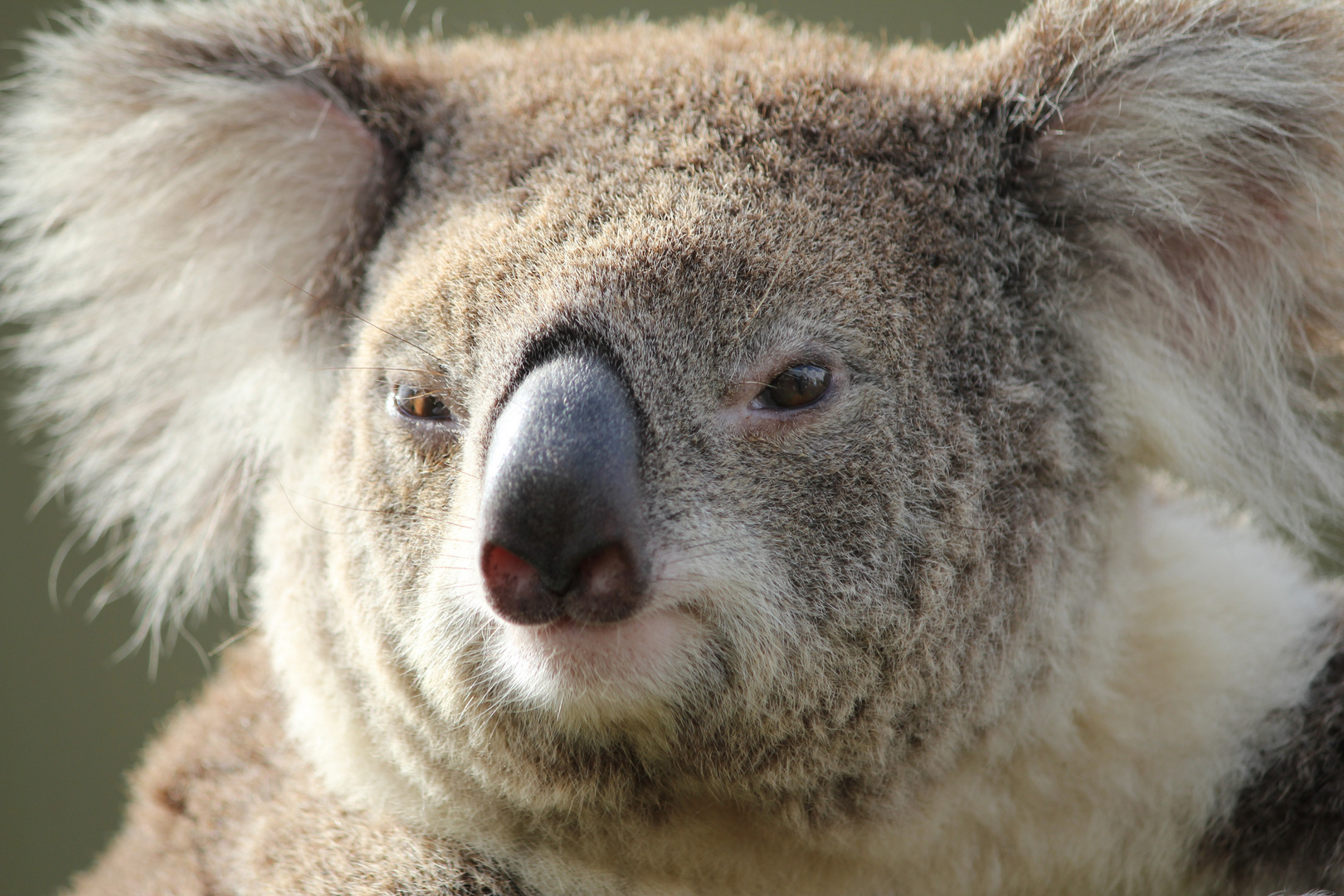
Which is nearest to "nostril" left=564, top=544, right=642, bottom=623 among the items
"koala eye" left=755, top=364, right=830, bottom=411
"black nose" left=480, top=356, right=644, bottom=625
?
"black nose" left=480, top=356, right=644, bottom=625

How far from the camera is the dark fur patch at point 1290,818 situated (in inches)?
49.5

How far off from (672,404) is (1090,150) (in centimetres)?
51

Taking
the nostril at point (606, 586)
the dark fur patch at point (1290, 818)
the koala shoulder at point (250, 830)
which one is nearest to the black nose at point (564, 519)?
the nostril at point (606, 586)

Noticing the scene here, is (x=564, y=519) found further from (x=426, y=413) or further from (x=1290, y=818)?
(x=1290, y=818)

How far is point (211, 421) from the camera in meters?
1.48

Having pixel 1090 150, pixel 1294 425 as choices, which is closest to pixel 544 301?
pixel 1090 150

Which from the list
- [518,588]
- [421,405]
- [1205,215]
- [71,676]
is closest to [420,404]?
[421,405]

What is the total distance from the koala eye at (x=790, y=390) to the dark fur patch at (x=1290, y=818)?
2.11 ft

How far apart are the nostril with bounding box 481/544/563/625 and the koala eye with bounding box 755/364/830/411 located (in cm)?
25

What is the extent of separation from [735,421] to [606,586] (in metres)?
0.19

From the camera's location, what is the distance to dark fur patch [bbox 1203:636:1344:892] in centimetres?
126

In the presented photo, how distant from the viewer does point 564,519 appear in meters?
0.95

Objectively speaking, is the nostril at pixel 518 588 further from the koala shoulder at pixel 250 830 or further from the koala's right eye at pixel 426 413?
the koala shoulder at pixel 250 830

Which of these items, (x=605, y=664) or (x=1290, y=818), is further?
(x=1290, y=818)
